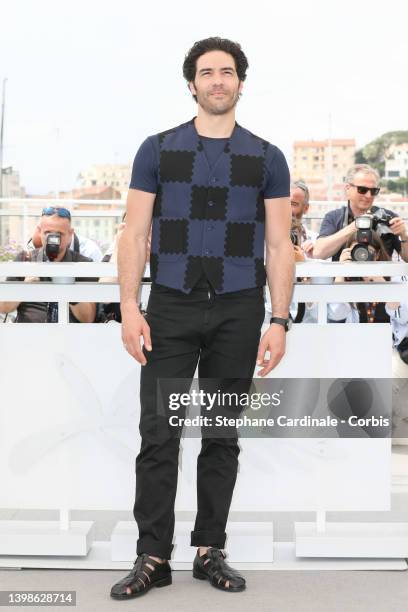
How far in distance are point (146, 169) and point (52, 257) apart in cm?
143

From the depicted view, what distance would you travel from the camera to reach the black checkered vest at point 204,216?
255 cm

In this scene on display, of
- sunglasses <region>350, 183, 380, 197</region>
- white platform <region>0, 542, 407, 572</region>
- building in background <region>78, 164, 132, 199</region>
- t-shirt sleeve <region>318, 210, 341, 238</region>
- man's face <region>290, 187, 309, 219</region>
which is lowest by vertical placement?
white platform <region>0, 542, 407, 572</region>

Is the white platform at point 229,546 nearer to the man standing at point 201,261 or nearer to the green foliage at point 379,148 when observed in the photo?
the man standing at point 201,261

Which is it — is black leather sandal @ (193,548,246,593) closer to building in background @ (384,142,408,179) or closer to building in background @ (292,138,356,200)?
building in background @ (384,142,408,179)

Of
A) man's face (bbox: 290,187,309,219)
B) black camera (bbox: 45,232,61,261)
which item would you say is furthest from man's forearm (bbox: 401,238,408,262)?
black camera (bbox: 45,232,61,261)

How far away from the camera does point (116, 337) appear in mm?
2885

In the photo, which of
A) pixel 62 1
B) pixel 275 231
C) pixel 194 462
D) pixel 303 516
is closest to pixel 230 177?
pixel 275 231

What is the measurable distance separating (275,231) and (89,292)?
632mm

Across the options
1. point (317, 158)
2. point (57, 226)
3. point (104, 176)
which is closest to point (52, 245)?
point (57, 226)

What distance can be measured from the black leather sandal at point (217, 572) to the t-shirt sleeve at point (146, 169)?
1100 millimetres

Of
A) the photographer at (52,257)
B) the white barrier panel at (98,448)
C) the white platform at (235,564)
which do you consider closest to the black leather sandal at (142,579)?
the white platform at (235,564)

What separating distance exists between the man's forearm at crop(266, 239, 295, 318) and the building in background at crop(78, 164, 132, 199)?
1995 inches

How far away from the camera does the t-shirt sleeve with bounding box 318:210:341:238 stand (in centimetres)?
477

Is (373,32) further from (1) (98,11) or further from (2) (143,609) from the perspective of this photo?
(2) (143,609)
